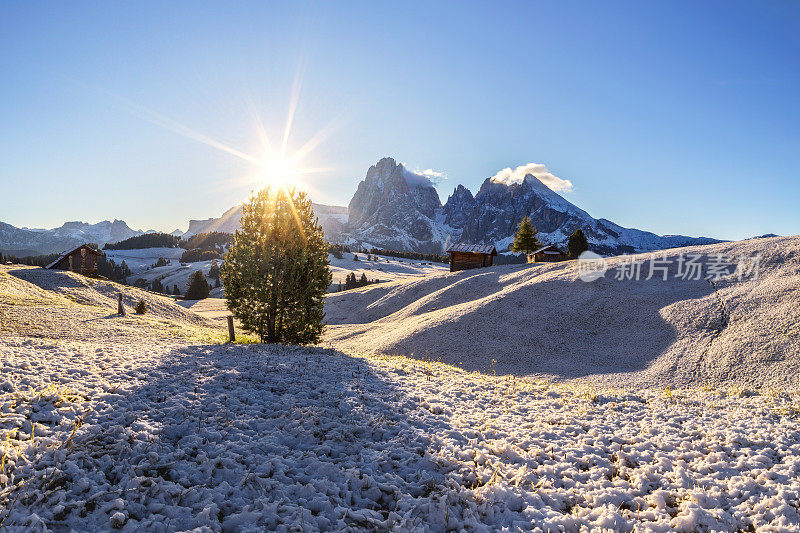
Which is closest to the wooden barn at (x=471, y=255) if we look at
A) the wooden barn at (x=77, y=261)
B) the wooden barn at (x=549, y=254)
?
the wooden barn at (x=549, y=254)

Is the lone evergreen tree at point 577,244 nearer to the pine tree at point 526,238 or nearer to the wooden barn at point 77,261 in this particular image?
the pine tree at point 526,238

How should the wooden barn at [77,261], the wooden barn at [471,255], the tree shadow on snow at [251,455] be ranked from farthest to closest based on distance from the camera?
the wooden barn at [471,255] → the wooden barn at [77,261] → the tree shadow on snow at [251,455]

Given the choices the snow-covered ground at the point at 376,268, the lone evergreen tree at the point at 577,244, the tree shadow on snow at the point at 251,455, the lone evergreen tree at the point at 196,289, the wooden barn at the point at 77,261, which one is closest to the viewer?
the tree shadow on snow at the point at 251,455

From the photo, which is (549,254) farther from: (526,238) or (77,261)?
(77,261)

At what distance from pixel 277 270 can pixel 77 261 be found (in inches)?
2376

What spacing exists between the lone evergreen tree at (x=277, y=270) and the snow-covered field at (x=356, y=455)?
271 inches

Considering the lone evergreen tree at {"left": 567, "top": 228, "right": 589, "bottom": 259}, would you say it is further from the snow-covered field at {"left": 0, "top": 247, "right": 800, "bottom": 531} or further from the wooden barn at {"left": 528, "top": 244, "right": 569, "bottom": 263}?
the snow-covered field at {"left": 0, "top": 247, "right": 800, "bottom": 531}

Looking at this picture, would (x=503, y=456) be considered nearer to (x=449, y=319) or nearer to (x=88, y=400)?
(x=88, y=400)

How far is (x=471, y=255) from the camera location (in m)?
60.6

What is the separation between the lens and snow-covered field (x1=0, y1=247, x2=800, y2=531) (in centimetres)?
488

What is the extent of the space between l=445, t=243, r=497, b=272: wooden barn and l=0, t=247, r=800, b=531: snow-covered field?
4891 centimetres

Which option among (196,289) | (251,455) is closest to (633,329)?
(251,455)

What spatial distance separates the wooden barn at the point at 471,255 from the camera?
5994 cm

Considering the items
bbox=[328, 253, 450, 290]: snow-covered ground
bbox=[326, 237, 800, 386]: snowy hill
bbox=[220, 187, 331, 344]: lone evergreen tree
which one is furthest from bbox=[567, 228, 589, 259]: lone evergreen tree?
bbox=[220, 187, 331, 344]: lone evergreen tree
